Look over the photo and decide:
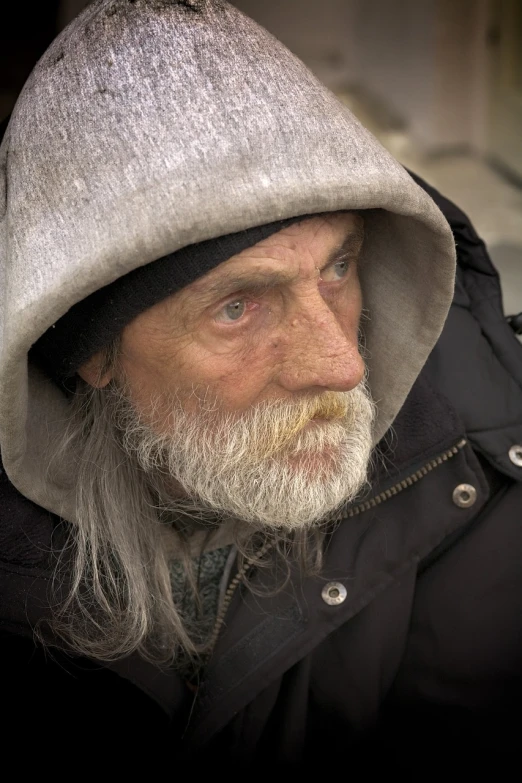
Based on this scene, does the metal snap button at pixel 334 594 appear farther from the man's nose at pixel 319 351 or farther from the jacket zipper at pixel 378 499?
the man's nose at pixel 319 351

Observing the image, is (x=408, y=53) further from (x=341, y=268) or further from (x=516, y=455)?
(x=516, y=455)

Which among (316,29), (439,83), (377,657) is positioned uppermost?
(316,29)

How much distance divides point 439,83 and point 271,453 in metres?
1.93

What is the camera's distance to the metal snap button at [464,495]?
6.04ft

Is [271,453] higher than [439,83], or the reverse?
[439,83]

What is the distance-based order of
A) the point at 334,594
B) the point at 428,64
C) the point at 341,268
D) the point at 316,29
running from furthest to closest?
the point at 428,64, the point at 316,29, the point at 334,594, the point at 341,268

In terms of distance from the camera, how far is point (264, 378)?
5.19ft

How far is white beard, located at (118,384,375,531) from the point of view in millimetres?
1615

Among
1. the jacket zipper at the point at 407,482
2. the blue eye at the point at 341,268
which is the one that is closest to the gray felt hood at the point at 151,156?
the blue eye at the point at 341,268

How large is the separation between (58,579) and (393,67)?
2248 mm

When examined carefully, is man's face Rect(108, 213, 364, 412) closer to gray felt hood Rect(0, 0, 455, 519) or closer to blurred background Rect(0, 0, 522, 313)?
gray felt hood Rect(0, 0, 455, 519)

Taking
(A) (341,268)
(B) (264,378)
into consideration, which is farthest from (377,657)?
A: (A) (341,268)

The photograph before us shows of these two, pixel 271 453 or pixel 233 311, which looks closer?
pixel 233 311

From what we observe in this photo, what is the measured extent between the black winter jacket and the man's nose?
43 centimetres
